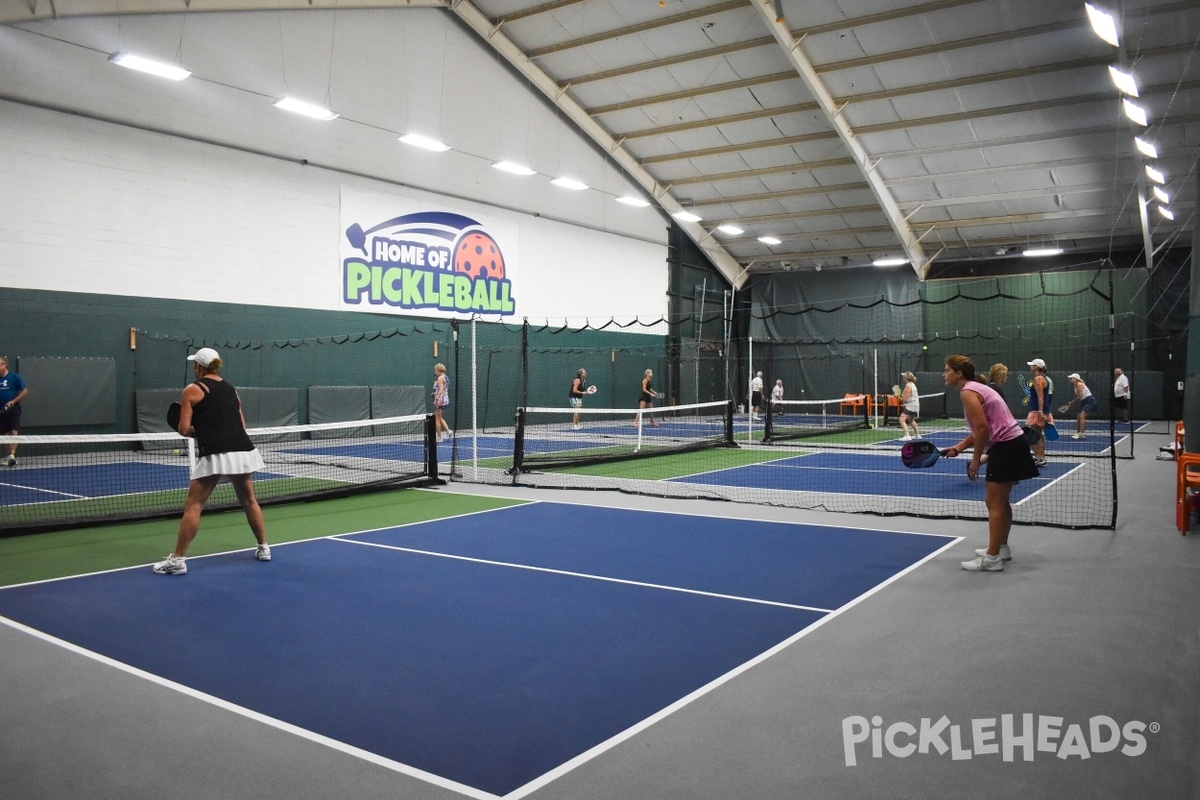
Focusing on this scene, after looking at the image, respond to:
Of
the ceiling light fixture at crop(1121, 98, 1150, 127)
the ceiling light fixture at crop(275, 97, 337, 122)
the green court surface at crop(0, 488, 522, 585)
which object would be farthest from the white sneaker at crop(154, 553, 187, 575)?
the ceiling light fixture at crop(1121, 98, 1150, 127)

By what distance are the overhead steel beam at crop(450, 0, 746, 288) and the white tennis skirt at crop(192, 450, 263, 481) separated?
19.1 metres

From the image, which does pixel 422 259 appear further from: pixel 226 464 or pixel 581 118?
pixel 226 464

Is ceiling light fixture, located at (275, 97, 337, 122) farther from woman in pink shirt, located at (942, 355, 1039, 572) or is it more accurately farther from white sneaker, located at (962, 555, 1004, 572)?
white sneaker, located at (962, 555, 1004, 572)

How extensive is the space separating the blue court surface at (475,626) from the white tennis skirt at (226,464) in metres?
0.77

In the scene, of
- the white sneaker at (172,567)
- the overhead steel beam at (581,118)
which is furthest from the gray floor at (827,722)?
the overhead steel beam at (581,118)

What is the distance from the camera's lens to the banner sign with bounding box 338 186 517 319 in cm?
2167

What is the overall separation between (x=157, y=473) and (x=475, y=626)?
1078 cm

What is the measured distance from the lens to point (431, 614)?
17.8 ft

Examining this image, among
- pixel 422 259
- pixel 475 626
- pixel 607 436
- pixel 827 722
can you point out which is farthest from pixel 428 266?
pixel 827 722

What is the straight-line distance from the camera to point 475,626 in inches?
203

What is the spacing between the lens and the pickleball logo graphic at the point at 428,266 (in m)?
21.9

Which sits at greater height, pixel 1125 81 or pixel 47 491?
pixel 1125 81

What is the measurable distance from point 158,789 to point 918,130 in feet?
80.1

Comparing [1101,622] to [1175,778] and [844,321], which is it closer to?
[1175,778]
